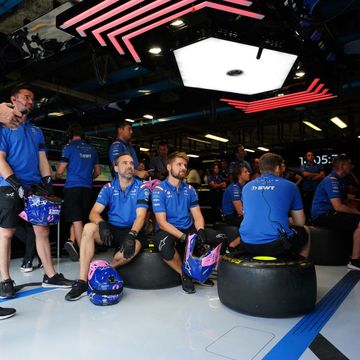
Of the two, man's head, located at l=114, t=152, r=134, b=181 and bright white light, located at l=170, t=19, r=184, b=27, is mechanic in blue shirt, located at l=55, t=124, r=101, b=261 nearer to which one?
man's head, located at l=114, t=152, r=134, b=181

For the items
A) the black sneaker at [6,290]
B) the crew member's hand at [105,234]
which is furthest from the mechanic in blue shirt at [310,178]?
the black sneaker at [6,290]

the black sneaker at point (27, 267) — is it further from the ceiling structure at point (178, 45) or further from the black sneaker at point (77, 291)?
the ceiling structure at point (178, 45)

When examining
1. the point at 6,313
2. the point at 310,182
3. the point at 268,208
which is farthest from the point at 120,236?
the point at 310,182

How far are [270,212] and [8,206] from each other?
2.08 meters

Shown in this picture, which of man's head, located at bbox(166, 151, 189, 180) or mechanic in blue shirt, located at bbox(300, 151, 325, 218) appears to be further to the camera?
mechanic in blue shirt, located at bbox(300, 151, 325, 218)

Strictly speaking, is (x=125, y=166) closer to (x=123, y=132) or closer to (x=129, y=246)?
(x=129, y=246)

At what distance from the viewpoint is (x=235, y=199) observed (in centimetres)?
449

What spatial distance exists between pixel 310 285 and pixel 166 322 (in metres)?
1.01

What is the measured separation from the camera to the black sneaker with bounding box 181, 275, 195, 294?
2758 mm

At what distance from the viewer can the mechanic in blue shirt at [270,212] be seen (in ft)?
8.20

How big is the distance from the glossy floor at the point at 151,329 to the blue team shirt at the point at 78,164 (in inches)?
69.5

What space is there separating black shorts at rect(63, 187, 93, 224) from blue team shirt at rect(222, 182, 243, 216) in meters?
1.92

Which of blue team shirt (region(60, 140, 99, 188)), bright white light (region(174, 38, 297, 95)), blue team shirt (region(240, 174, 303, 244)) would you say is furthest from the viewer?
blue team shirt (region(60, 140, 99, 188))

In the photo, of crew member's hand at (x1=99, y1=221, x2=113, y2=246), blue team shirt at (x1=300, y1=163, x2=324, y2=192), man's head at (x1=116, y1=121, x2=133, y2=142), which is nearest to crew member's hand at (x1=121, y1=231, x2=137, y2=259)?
crew member's hand at (x1=99, y1=221, x2=113, y2=246)
